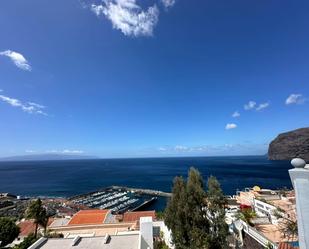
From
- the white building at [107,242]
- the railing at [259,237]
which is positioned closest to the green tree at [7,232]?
the white building at [107,242]

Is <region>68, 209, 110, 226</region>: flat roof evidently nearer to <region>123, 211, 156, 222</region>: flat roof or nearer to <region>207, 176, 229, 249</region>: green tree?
<region>123, 211, 156, 222</region>: flat roof

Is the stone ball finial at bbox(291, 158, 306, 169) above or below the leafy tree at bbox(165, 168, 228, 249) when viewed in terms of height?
above

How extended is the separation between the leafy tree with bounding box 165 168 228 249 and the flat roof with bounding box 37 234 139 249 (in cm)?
348

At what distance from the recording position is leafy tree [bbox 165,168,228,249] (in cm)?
1459

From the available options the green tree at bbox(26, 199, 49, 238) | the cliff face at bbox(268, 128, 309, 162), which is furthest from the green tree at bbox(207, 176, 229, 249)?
the cliff face at bbox(268, 128, 309, 162)

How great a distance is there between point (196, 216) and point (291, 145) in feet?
582

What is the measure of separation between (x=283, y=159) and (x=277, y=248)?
622ft

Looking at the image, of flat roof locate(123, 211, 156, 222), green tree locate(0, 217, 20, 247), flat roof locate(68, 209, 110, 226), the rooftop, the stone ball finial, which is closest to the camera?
the stone ball finial

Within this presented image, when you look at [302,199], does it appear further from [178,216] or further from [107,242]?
[107,242]

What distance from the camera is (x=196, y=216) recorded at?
1503cm

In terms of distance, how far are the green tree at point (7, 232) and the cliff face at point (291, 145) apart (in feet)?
522

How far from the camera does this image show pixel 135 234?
1853 cm

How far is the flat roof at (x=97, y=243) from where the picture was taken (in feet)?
52.8

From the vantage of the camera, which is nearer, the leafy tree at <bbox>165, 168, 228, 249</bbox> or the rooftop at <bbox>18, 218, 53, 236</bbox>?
the leafy tree at <bbox>165, 168, 228, 249</bbox>
